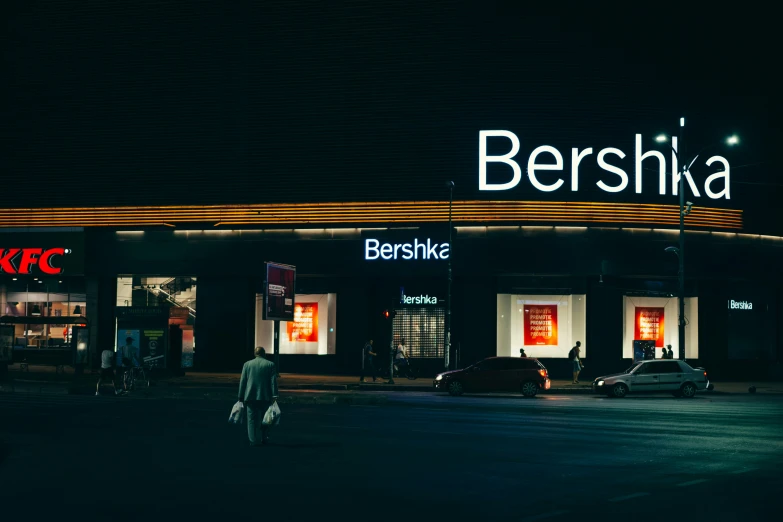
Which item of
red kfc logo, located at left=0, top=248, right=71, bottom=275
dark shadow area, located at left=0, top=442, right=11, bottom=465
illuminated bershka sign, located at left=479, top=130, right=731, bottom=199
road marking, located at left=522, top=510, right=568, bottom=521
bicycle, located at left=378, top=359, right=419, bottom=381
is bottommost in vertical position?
dark shadow area, located at left=0, top=442, right=11, bottom=465

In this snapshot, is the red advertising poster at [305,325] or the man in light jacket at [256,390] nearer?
the man in light jacket at [256,390]

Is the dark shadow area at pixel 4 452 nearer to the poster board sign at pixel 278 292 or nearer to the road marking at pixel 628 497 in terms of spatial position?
the road marking at pixel 628 497

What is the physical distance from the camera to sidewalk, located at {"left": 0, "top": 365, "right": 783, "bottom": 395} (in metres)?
37.0

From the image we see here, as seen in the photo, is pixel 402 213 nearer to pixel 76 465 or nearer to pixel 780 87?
pixel 780 87

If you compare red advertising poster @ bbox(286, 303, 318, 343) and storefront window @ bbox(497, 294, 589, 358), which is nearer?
storefront window @ bbox(497, 294, 589, 358)

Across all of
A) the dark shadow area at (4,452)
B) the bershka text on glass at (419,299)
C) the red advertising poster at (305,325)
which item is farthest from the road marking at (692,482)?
the red advertising poster at (305,325)

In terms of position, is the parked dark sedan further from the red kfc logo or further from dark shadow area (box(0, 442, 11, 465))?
the red kfc logo

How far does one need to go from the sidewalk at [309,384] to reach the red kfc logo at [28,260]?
6656mm

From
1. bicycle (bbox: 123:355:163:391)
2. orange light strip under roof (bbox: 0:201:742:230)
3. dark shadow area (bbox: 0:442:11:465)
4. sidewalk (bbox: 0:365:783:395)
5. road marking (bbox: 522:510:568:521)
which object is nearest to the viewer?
road marking (bbox: 522:510:568:521)

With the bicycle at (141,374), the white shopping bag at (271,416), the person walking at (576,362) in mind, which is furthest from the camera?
the person walking at (576,362)

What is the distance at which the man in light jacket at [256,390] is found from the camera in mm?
16812

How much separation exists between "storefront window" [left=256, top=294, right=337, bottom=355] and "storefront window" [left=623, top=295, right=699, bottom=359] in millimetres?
13437

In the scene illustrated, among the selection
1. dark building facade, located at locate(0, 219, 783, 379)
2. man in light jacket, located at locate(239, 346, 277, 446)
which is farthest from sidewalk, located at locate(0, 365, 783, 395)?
man in light jacket, located at locate(239, 346, 277, 446)

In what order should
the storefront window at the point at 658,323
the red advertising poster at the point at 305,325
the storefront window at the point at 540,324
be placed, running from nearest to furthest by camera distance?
1. the storefront window at the point at 540,324
2. the storefront window at the point at 658,323
3. the red advertising poster at the point at 305,325
